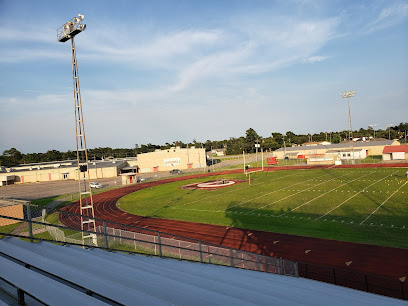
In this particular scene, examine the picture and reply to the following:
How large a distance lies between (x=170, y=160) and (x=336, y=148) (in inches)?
2033

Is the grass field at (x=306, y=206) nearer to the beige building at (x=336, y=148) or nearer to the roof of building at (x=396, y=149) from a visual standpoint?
the roof of building at (x=396, y=149)

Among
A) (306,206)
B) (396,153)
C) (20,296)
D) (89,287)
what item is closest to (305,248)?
(306,206)

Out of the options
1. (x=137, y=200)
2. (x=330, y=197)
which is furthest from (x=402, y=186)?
(x=137, y=200)

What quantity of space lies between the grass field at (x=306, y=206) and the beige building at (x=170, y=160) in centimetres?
3965

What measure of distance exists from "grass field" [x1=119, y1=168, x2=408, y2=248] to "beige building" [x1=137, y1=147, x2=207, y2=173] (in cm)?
3965

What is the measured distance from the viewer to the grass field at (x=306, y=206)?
23.4m

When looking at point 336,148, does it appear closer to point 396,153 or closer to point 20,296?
point 396,153

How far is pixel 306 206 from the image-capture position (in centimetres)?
3148

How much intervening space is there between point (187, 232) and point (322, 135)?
178 m

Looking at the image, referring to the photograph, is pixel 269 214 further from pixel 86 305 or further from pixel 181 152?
pixel 181 152

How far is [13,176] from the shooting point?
276 feet

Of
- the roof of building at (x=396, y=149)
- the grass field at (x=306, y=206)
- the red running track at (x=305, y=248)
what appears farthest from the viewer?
the roof of building at (x=396, y=149)

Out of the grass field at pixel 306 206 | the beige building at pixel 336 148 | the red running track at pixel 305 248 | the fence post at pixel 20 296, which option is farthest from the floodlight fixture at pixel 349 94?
the fence post at pixel 20 296

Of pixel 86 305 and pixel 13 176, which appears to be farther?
pixel 13 176
